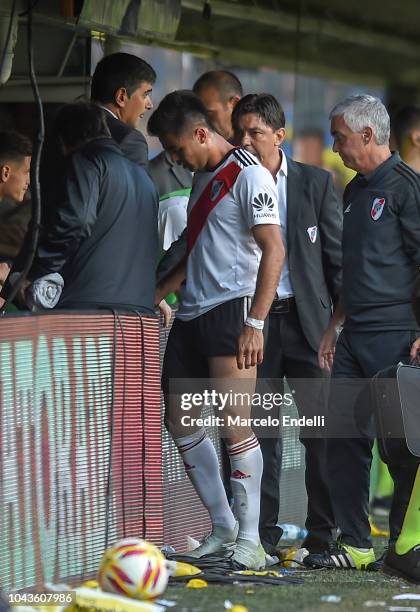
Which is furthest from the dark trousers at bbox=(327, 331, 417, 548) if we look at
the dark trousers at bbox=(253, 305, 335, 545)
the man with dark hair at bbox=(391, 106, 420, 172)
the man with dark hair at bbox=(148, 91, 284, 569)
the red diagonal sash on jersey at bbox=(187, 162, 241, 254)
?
the man with dark hair at bbox=(391, 106, 420, 172)

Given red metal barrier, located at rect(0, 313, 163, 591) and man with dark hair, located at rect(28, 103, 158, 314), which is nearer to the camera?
red metal barrier, located at rect(0, 313, 163, 591)

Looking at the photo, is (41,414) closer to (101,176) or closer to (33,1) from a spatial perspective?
(101,176)

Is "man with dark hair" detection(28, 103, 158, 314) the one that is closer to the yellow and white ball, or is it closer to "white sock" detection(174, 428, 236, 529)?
"white sock" detection(174, 428, 236, 529)

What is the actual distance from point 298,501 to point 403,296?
2.02m

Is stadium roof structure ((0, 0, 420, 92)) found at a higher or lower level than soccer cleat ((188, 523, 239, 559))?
higher

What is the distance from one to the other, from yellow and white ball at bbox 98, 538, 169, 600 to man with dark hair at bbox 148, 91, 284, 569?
126cm

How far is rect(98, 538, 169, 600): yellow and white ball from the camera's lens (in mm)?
4910

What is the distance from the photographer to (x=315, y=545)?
6945 mm

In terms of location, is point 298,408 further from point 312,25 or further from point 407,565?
point 312,25

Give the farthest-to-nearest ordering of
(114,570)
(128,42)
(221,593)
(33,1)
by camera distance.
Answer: (128,42) → (33,1) → (221,593) → (114,570)

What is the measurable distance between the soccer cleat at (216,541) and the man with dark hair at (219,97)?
2.62 metres

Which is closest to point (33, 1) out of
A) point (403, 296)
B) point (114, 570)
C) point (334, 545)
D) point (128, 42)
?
point (128, 42)

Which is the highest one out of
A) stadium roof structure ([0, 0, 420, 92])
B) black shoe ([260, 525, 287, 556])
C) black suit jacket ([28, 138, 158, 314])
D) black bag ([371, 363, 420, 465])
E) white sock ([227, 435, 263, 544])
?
stadium roof structure ([0, 0, 420, 92])

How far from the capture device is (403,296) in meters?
6.66
